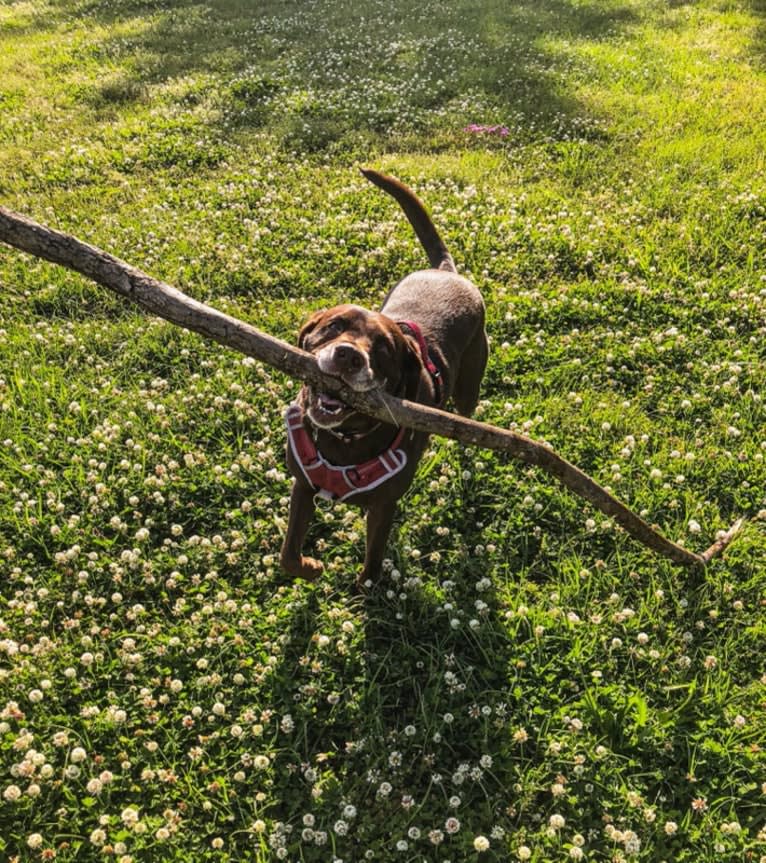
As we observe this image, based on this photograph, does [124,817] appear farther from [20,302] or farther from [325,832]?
[20,302]

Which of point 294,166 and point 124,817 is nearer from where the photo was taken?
point 124,817

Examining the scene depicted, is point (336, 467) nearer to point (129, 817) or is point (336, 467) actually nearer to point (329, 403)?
point (329, 403)

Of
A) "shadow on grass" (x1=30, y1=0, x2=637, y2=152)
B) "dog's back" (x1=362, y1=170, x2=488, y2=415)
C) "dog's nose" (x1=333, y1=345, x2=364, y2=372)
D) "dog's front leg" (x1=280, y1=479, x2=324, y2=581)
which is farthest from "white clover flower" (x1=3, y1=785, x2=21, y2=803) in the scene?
"shadow on grass" (x1=30, y1=0, x2=637, y2=152)

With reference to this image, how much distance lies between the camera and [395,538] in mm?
4867

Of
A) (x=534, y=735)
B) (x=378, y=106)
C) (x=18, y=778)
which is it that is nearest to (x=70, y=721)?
(x=18, y=778)

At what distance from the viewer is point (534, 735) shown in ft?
12.6

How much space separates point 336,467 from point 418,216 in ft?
8.45

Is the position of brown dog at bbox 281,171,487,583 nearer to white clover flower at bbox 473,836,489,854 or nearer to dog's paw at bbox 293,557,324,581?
dog's paw at bbox 293,557,324,581

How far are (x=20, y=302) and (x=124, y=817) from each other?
5.63 metres

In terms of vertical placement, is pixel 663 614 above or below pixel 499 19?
below

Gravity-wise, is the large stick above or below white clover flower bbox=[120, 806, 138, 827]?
above

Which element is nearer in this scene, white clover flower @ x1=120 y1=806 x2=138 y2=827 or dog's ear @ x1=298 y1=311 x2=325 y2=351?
white clover flower @ x1=120 y1=806 x2=138 y2=827

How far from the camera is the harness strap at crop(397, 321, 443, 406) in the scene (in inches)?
164


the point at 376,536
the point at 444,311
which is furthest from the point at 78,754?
the point at 444,311
